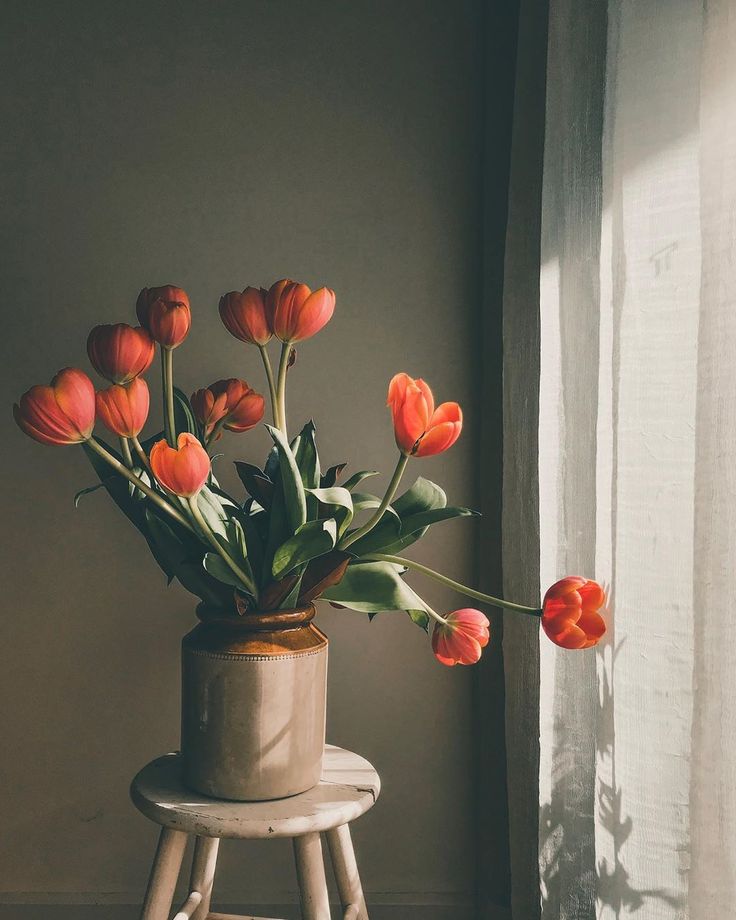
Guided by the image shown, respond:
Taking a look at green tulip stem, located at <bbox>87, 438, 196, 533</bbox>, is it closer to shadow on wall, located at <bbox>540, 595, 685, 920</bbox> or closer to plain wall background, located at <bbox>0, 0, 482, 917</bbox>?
shadow on wall, located at <bbox>540, 595, 685, 920</bbox>

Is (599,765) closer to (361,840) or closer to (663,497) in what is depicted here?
(663,497)

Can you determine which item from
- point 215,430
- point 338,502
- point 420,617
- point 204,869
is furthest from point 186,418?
point 204,869

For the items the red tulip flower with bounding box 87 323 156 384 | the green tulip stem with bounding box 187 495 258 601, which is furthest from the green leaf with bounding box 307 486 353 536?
the red tulip flower with bounding box 87 323 156 384

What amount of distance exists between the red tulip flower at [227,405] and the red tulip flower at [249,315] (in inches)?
4.0

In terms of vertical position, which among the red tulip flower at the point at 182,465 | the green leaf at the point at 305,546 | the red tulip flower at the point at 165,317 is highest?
the red tulip flower at the point at 165,317

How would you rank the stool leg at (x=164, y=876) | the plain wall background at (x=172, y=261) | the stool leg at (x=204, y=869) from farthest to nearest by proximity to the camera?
the plain wall background at (x=172, y=261), the stool leg at (x=204, y=869), the stool leg at (x=164, y=876)

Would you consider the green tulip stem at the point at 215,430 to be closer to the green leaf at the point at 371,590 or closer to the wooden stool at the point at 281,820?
the green leaf at the point at 371,590

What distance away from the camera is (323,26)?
1350 mm

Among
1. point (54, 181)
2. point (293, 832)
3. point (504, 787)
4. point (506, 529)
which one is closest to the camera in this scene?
point (293, 832)

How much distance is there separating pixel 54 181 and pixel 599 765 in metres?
1.21

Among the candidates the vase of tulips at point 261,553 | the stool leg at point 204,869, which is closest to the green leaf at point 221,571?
the vase of tulips at point 261,553

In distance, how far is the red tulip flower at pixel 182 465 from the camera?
2.38 feet

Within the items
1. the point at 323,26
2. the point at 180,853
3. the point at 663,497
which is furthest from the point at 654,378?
the point at 323,26

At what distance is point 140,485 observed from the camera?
2.56 ft
